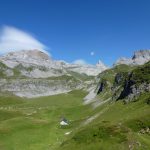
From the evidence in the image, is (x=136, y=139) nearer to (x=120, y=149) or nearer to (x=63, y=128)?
(x=120, y=149)

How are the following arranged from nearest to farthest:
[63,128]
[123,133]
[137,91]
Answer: [123,133] < [63,128] < [137,91]

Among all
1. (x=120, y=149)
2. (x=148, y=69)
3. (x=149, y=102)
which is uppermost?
(x=148, y=69)

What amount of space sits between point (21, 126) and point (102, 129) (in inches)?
2406

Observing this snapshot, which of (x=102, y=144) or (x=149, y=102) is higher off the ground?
(x=149, y=102)

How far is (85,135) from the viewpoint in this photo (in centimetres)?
6544

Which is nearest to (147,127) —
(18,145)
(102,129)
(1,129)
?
(102,129)

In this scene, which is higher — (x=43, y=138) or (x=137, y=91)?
(x=137, y=91)

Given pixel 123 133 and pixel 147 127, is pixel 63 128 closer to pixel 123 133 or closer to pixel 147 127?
pixel 147 127

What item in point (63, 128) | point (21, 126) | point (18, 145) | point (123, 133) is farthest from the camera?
point (63, 128)

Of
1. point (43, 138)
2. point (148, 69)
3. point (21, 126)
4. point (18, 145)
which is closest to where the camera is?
point (18, 145)

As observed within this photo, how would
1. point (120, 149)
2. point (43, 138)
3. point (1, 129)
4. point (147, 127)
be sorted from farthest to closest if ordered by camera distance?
point (1, 129)
point (43, 138)
point (147, 127)
point (120, 149)

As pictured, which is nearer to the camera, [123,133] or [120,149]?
[120,149]

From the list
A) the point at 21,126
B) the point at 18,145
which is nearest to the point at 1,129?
the point at 21,126

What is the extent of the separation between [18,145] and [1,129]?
21.7 meters
